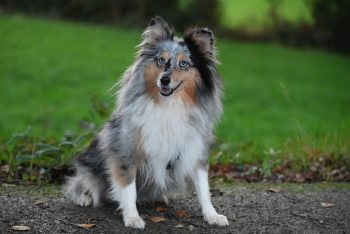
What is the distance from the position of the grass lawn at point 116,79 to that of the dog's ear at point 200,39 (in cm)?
634

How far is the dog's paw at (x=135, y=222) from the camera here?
466 centimetres

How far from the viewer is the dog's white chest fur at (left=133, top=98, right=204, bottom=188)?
4.76 metres

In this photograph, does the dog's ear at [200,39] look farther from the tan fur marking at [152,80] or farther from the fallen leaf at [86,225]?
the fallen leaf at [86,225]

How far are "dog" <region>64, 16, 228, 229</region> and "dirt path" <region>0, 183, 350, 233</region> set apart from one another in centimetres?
16

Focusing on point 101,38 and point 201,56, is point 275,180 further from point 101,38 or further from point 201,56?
point 101,38

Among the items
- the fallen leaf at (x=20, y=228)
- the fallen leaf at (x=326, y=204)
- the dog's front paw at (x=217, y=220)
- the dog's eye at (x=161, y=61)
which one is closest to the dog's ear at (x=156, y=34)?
the dog's eye at (x=161, y=61)

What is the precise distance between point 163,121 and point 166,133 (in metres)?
0.10

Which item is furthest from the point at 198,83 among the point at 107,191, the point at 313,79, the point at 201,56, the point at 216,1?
the point at 216,1

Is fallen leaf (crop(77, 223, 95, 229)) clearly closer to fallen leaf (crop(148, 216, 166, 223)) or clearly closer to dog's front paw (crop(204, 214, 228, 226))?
fallen leaf (crop(148, 216, 166, 223))

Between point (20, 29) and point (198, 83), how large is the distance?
14.9 metres

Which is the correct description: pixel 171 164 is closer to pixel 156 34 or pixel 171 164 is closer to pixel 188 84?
pixel 188 84

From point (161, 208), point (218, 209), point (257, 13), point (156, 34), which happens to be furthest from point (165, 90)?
point (257, 13)

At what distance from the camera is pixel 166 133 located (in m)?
4.78

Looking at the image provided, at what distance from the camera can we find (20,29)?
18.7 meters
